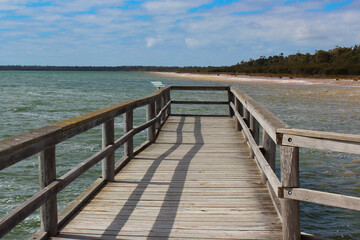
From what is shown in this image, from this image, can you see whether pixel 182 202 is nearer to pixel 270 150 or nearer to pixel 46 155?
pixel 270 150

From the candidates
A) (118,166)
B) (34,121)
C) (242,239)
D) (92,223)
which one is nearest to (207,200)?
(242,239)

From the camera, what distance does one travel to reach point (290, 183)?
3.30 metres

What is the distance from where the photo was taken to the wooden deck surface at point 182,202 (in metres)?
3.78

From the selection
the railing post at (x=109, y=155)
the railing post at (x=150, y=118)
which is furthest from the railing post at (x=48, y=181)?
the railing post at (x=150, y=118)

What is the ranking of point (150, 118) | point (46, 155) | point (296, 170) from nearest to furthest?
point (296, 170), point (46, 155), point (150, 118)

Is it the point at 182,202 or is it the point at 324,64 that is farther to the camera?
the point at 324,64

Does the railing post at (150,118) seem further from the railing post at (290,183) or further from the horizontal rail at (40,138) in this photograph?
the railing post at (290,183)

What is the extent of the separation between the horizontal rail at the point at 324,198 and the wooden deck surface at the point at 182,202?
59 centimetres

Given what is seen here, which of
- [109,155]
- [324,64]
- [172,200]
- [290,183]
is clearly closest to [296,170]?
[290,183]

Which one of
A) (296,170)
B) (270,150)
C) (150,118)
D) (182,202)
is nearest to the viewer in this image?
(296,170)

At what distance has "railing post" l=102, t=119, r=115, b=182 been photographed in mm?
5039

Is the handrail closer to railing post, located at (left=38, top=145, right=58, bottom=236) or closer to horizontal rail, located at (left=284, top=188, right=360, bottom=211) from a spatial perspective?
railing post, located at (left=38, top=145, right=58, bottom=236)

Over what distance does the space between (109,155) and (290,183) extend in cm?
270

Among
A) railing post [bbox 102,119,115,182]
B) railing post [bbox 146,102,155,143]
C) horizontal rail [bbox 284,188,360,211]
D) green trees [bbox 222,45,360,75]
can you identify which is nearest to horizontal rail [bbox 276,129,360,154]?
horizontal rail [bbox 284,188,360,211]
